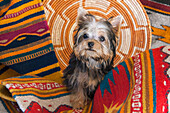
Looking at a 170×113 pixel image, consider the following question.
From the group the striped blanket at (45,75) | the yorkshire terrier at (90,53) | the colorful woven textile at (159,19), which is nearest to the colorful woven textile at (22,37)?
the striped blanket at (45,75)

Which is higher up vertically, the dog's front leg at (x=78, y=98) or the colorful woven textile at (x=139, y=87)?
the colorful woven textile at (x=139, y=87)

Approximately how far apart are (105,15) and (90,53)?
37.2 inches

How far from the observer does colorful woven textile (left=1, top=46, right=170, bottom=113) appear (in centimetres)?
107

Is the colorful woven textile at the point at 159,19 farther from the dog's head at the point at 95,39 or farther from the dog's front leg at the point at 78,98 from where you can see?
the dog's front leg at the point at 78,98

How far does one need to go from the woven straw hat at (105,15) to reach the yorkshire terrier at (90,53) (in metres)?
0.58

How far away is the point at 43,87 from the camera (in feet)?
5.48

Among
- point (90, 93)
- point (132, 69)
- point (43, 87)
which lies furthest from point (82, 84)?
point (132, 69)

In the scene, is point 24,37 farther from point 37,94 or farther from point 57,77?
point 37,94

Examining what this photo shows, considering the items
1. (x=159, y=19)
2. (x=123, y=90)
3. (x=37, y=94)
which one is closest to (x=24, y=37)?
(x=37, y=94)

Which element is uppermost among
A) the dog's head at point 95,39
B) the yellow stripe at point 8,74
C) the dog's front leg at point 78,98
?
the dog's head at point 95,39

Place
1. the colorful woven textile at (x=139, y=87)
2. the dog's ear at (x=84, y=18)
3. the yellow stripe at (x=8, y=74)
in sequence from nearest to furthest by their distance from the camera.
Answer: the colorful woven textile at (x=139, y=87) < the dog's ear at (x=84, y=18) < the yellow stripe at (x=8, y=74)

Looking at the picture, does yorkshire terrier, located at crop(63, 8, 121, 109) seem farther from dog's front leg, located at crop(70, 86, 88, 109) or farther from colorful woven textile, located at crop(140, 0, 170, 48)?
colorful woven textile, located at crop(140, 0, 170, 48)

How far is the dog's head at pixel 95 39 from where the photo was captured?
59.1 inches

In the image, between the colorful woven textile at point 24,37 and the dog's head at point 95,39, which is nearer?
the dog's head at point 95,39
